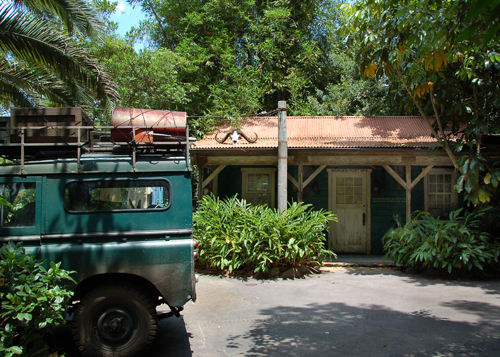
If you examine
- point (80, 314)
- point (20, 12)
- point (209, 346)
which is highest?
point (20, 12)

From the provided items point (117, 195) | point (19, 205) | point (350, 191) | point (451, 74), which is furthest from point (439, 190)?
point (19, 205)

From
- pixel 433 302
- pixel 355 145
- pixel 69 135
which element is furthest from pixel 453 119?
pixel 69 135

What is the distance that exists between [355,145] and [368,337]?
564cm

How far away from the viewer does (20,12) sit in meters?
6.92

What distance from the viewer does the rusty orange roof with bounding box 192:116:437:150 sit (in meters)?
10.2

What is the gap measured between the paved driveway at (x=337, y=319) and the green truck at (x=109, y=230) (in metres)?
0.75

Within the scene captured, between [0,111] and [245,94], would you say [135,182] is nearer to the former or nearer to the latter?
[245,94]

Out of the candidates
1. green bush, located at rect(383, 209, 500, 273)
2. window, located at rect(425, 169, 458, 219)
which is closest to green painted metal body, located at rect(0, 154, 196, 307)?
green bush, located at rect(383, 209, 500, 273)

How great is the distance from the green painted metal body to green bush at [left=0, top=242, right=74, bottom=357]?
0.44 meters

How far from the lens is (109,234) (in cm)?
436

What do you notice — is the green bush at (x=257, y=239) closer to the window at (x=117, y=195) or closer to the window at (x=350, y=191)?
the window at (x=350, y=191)

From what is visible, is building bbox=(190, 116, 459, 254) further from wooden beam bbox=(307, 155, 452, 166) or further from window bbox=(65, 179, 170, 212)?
window bbox=(65, 179, 170, 212)

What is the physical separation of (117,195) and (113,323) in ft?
4.44

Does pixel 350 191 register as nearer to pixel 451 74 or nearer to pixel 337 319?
pixel 451 74
